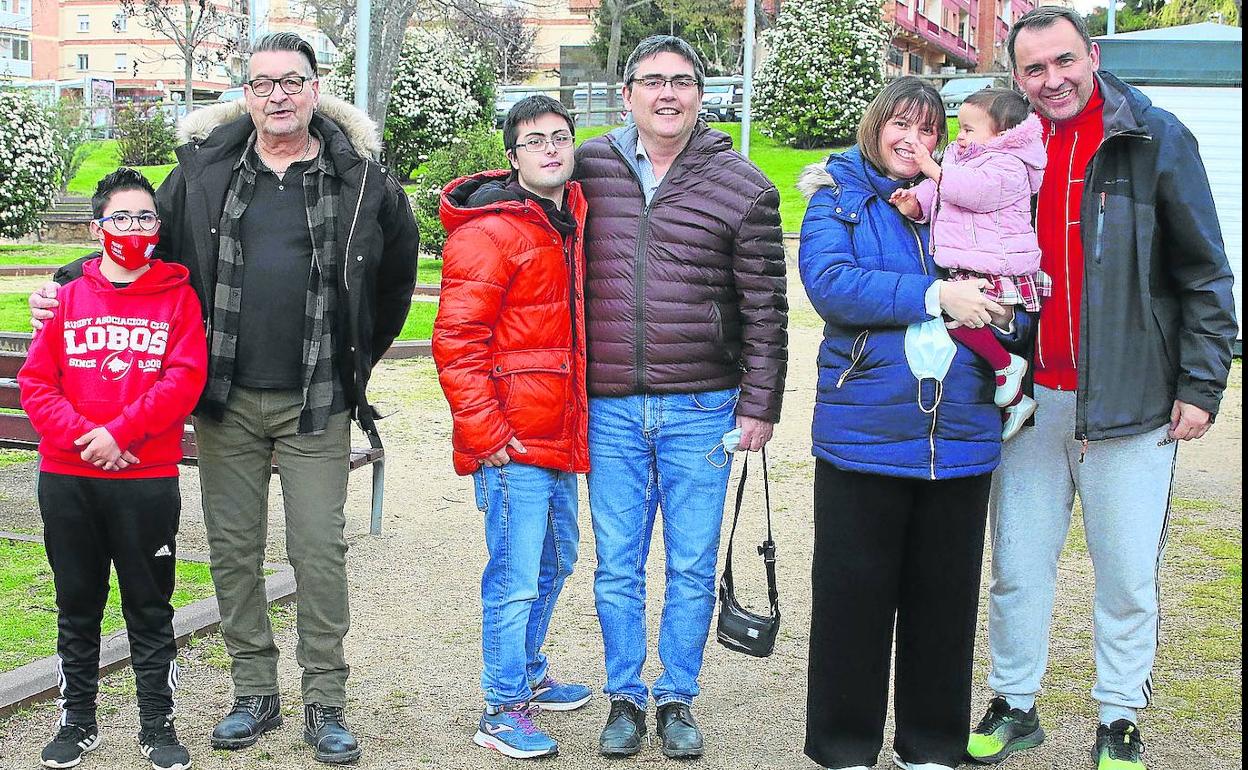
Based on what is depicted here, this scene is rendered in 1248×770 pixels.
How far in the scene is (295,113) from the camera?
4.22m

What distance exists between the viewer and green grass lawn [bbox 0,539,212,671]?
4.99 meters

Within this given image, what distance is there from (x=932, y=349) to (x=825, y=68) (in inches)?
1056

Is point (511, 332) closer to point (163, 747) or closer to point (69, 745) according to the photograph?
point (163, 747)

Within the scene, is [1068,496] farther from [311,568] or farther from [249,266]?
[249,266]

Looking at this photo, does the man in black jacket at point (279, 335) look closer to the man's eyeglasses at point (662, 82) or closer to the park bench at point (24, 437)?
the man's eyeglasses at point (662, 82)

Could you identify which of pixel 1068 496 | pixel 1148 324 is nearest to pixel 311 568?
pixel 1068 496

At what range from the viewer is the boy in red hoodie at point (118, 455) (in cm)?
405

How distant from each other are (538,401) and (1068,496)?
1685mm

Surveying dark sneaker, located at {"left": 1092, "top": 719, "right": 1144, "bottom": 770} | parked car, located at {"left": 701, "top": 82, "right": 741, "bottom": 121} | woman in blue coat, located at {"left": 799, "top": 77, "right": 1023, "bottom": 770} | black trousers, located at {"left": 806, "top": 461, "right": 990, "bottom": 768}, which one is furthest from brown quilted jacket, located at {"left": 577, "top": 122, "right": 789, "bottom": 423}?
parked car, located at {"left": 701, "top": 82, "right": 741, "bottom": 121}

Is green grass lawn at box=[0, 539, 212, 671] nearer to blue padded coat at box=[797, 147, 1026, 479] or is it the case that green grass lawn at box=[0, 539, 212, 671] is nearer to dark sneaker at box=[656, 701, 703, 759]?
dark sneaker at box=[656, 701, 703, 759]

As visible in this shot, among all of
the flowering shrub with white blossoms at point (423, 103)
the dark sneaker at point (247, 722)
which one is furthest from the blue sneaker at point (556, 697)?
the flowering shrub with white blossoms at point (423, 103)

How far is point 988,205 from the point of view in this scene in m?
3.71

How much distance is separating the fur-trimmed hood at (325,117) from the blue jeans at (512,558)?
1173 mm

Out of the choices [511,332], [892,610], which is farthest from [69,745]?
[892,610]
